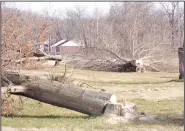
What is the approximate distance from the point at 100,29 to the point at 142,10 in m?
0.94

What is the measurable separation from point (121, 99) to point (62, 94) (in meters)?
1.33

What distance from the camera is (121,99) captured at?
6645mm

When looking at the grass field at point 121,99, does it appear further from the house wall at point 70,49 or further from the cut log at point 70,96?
the house wall at point 70,49

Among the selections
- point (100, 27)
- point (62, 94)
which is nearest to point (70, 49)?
point (100, 27)

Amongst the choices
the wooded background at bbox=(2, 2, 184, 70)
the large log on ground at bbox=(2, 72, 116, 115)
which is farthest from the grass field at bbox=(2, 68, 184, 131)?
the wooded background at bbox=(2, 2, 184, 70)

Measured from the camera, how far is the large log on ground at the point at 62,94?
5609 mm

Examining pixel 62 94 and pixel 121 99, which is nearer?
pixel 62 94

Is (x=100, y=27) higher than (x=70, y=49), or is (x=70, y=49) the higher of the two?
(x=100, y=27)

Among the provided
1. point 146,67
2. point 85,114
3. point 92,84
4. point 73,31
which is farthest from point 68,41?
point 146,67

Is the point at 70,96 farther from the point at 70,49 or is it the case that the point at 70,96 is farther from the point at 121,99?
the point at 121,99

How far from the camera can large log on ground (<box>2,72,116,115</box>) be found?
5609 millimetres

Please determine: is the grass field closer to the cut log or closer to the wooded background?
the cut log

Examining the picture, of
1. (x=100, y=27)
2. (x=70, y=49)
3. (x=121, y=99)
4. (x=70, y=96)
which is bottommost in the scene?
(x=121, y=99)

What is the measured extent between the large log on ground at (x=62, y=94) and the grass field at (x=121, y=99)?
0.62ft
